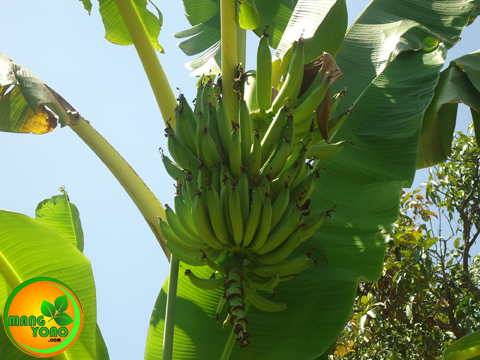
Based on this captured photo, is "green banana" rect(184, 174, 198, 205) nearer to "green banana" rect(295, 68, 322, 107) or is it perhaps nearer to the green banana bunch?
the green banana bunch

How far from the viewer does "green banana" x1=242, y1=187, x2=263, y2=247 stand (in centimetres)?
111

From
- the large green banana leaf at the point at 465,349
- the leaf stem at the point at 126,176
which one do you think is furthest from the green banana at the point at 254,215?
the large green banana leaf at the point at 465,349

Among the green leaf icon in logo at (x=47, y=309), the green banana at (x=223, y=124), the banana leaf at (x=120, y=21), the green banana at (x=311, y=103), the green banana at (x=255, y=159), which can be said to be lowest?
the green leaf icon in logo at (x=47, y=309)

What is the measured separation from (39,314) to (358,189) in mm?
1417

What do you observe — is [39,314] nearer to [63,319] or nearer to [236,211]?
[63,319]

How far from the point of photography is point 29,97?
1426mm

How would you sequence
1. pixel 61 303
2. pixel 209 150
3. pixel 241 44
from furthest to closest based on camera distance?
pixel 241 44 → pixel 61 303 → pixel 209 150

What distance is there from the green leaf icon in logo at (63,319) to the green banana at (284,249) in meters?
0.89

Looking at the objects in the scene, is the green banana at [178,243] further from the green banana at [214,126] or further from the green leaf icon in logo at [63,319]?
the green leaf icon in logo at [63,319]

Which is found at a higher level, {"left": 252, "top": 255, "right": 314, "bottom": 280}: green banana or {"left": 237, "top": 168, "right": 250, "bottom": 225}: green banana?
{"left": 237, "top": 168, "right": 250, "bottom": 225}: green banana

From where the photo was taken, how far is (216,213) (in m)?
1.14

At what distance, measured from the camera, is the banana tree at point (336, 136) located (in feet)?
4.64

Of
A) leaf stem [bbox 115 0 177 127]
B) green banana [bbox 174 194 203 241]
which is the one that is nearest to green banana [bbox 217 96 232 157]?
green banana [bbox 174 194 203 241]

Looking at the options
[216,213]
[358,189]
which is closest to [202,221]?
[216,213]
